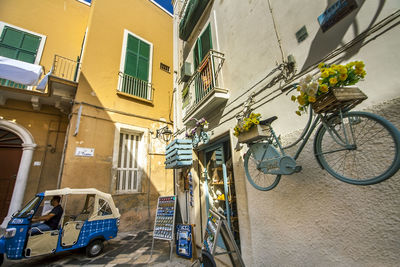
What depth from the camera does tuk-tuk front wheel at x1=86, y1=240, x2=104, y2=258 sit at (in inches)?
171

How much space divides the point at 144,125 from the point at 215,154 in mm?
4884

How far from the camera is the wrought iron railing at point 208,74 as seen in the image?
4.34 m

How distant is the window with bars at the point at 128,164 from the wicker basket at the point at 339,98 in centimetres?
745

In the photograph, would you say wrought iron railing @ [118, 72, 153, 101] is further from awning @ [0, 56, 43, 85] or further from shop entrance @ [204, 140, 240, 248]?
shop entrance @ [204, 140, 240, 248]

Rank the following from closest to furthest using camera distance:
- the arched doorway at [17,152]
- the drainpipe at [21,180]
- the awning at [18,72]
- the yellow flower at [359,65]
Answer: the yellow flower at [359,65]
the awning at [18,72]
the drainpipe at [21,180]
the arched doorway at [17,152]

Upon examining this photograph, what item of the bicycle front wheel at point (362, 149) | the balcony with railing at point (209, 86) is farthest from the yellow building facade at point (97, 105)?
the bicycle front wheel at point (362, 149)

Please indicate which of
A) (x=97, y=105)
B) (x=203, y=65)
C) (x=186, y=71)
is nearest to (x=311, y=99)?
(x=203, y=65)

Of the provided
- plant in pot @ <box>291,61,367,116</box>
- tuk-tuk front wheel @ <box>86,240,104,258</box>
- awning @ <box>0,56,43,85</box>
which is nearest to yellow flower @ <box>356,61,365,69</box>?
plant in pot @ <box>291,61,367,116</box>

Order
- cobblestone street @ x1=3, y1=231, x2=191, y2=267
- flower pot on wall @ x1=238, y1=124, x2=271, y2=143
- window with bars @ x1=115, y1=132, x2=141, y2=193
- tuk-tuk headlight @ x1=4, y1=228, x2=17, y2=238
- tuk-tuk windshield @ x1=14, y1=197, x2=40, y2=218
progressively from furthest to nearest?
1. window with bars @ x1=115, y1=132, x2=141, y2=193
2. cobblestone street @ x1=3, y1=231, x2=191, y2=267
3. tuk-tuk windshield @ x1=14, y1=197, x2=40, y2=218
4. tuk-tuk headlight @ x1=4, y1=228, x2=17, y2=238
5. flower pot on wall @ x1=238, y1=124, x2=271, y2=143

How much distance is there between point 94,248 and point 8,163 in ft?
18.4

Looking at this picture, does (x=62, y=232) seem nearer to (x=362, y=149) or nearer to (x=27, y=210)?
(x=27, y=210)

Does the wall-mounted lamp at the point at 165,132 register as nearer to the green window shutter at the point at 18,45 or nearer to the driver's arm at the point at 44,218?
the driver's arm at the point at 44,218

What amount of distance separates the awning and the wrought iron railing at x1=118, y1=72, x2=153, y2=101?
2829 mm

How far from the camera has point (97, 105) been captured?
23.7 feet
